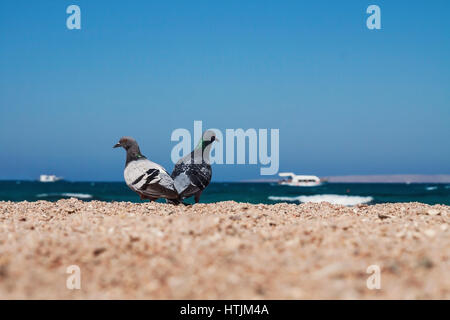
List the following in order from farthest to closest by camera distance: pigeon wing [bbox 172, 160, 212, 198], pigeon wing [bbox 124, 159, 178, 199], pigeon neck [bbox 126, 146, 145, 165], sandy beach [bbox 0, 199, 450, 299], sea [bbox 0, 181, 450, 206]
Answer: sea [bbox 0, 181, 450, 206] → pigeon neck [bbox 126, 146, 145, 165] → pigeon wing [bbox 172, 160, 212, 198] → pigeon wing [bbox 124, 159, 178, 199] → sandy beach [bbox 0, 199, 450, 299]

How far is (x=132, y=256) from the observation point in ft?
10.5

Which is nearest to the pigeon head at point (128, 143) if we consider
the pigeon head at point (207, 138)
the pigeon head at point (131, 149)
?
the pigeon head at point (131, 149)

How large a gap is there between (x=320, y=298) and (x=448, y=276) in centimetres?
96

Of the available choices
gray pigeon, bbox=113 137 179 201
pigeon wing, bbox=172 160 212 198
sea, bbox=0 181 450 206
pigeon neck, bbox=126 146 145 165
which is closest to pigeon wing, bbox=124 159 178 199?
gray pigeon, bbox=113 137 179 201

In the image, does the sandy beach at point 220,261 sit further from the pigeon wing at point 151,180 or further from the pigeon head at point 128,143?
the pigeon head at point 128,143

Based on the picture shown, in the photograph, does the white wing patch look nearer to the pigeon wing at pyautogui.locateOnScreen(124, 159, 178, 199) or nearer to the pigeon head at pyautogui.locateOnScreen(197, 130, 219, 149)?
the pigeon wing at pyautogui.locateOnScreen(124, 159, 178, 199)

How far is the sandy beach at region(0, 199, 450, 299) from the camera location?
8.75 feet

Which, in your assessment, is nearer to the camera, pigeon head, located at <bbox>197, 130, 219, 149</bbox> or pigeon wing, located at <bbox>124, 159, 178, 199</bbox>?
pigeon wing, located at <bbox>124, 159, 178, 199</bbox>

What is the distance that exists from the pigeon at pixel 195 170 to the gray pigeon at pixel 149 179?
210 millimetres

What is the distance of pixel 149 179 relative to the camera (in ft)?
23.5

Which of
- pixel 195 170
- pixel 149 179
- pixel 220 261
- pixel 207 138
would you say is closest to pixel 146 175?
pixel 149 179

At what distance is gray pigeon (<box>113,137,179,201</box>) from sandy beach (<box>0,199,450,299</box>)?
2.98 meters

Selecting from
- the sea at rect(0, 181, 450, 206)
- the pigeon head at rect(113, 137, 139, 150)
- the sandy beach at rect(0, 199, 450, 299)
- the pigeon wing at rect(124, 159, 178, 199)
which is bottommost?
the sea at rect(0, 181, 450, 206)

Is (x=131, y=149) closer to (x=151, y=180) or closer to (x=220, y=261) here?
(x=151, y=180)
